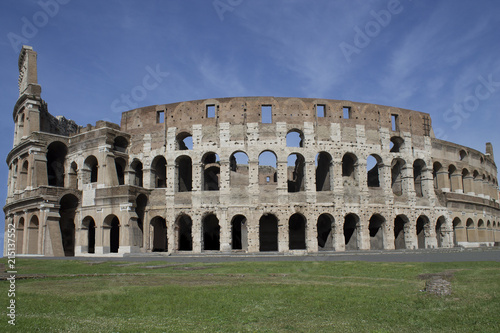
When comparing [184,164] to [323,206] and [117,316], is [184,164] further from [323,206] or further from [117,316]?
[117,316]

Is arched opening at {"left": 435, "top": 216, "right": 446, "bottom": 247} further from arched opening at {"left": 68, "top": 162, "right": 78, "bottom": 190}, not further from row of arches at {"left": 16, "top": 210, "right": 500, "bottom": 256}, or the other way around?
arched opening at {"left": 68, "top": 162, "right": 78, "bottom": 190}

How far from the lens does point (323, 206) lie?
32594 mm

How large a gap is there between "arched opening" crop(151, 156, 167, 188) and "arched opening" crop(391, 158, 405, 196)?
62.5 ft

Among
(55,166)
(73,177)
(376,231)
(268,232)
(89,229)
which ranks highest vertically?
(55,166)

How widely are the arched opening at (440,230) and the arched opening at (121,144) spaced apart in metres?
26.9

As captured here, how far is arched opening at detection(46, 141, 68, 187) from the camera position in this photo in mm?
38719

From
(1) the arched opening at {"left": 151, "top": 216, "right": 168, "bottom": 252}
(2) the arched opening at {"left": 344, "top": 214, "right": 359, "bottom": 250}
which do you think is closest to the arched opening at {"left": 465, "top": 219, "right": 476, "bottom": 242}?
(2) the arched opening at {"left": 344, "top": 214, "right": 359, "bottom": 250}

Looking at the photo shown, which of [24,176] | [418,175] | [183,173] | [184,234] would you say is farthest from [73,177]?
[418,175]

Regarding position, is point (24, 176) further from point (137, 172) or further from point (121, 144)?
point (137, 172)

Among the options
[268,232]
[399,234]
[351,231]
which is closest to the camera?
[399,234]

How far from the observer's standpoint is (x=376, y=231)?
3616cm

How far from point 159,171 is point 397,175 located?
64.9 ft

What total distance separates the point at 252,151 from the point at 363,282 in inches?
794

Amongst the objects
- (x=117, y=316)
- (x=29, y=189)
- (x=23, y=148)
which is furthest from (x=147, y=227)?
(x=117, y=316)
